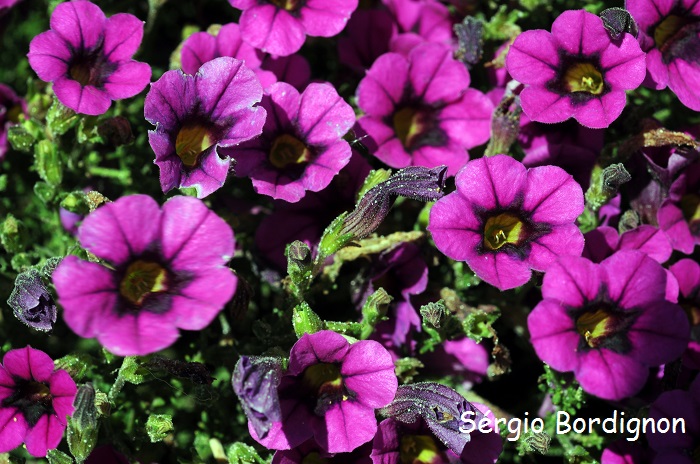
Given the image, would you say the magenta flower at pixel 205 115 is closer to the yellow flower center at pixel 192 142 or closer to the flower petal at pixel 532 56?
the yellow flower center at pixel 192 142

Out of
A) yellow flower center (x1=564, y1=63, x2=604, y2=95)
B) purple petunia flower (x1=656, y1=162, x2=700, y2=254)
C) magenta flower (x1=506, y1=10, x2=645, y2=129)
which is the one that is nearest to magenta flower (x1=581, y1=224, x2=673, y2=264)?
purple petunia flower (x1=656, y1=162, x2=700, y2=254)

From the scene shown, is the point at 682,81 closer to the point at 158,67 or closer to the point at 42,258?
the point at 158,67

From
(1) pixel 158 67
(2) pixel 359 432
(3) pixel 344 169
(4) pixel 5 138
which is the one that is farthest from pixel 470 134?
(4) pixel 5 138

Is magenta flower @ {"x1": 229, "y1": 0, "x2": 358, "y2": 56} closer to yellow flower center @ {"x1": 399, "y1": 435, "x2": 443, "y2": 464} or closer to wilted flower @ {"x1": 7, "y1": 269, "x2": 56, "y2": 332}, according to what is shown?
wilted flower @ {"x1": 7, "y1": 269, "x2": 56, "y2": 332}

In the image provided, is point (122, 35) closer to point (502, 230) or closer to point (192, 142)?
point (192, 142)

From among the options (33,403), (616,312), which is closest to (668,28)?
(616,312)

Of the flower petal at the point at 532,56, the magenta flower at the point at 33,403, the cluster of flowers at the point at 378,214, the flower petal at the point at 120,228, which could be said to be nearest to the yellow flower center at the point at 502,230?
the cluster of flowers at the point at 378,214

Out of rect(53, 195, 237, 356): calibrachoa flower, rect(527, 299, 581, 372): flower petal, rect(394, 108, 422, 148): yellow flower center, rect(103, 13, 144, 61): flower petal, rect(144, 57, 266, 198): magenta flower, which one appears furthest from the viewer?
rect(394, 108, 422, 148): yellow flower center
